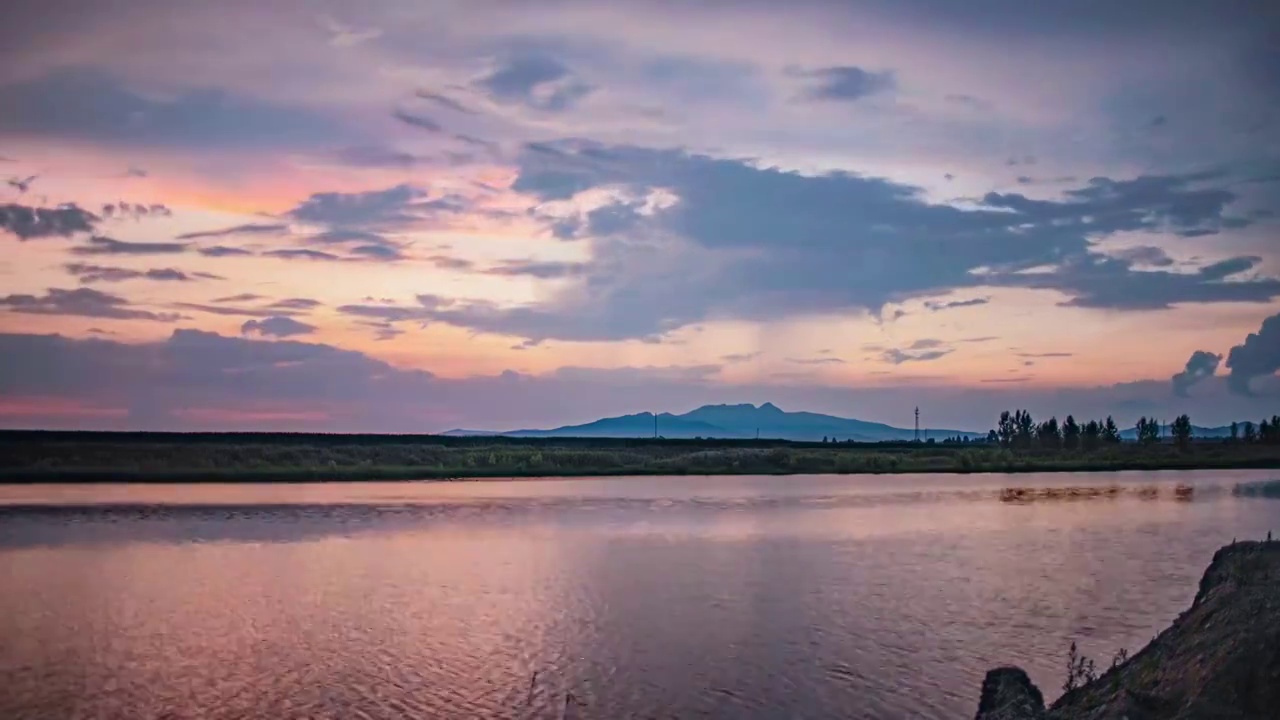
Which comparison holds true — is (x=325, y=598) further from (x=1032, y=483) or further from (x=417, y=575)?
(x=1032, y=483)

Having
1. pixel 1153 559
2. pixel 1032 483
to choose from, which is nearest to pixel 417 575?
pixel 1153 559

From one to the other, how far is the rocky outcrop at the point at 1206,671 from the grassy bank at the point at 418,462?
80752mm

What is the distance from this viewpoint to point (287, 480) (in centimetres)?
8662

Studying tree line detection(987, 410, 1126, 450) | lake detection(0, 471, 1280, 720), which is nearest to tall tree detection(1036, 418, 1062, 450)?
tree line detection(987, 410, 1126, 450)

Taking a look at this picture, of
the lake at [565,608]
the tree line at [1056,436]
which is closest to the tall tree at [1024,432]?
the tree line at [1056,436]

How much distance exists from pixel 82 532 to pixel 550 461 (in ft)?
228

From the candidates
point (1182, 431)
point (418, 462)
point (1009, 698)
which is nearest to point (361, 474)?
point (418, 462)

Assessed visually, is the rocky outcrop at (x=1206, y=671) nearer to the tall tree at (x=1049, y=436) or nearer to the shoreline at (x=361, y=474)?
the shoreline at (x=361, y=474)

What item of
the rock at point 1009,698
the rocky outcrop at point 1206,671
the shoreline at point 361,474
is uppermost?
the rocky outcrop at point 1206,671

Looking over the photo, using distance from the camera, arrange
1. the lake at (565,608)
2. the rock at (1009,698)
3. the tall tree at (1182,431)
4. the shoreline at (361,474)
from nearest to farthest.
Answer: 1. the rock at (1009,698)
2. the lake at (565,608)
3. the shoreline at (361,474)
4. the tall tree at (1182,431)

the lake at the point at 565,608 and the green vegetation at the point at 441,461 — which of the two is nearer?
the lake at the point at 565,608

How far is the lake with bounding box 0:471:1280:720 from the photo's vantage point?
1722cm

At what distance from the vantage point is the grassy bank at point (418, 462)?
8781 cm

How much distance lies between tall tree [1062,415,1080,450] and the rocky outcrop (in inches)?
7000
